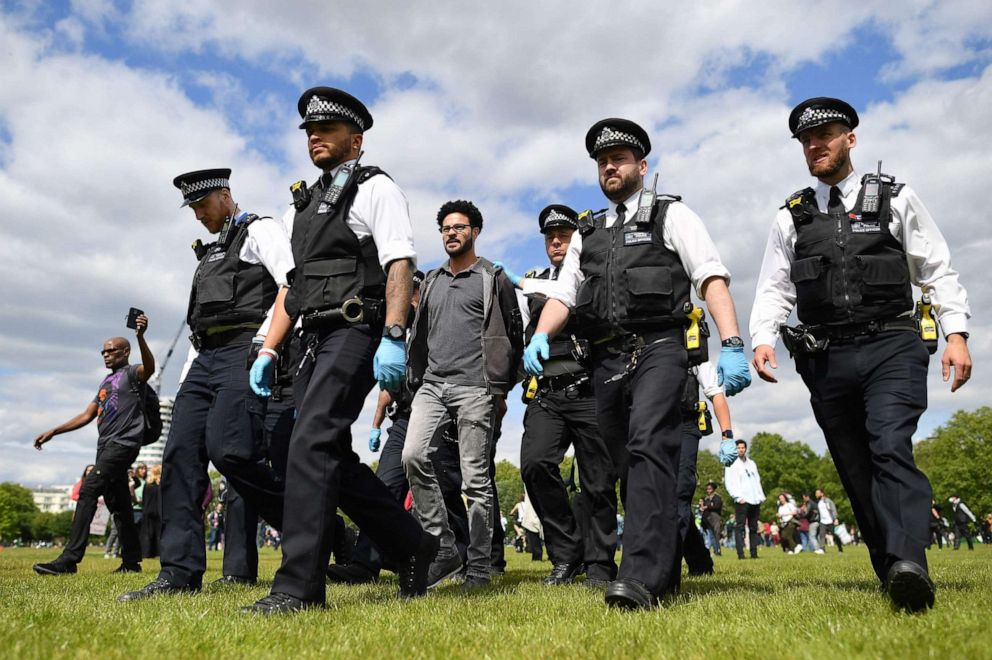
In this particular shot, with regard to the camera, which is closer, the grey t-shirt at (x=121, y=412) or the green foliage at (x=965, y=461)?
the grey t-shirt at (x=121, y=412)

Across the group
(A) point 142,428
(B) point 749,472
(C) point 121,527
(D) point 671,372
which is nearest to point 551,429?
(D) point 671,372

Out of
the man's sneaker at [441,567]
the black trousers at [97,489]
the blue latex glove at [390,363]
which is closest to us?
the blue latex glove at [390,363]

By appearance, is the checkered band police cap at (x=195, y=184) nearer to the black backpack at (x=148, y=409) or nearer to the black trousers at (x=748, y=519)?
the black backpack at (x=148, y=409)

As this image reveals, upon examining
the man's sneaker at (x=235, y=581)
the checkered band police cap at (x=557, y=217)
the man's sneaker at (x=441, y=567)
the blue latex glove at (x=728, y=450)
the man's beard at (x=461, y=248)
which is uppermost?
the checkered band police cap at (x=557, y=217)

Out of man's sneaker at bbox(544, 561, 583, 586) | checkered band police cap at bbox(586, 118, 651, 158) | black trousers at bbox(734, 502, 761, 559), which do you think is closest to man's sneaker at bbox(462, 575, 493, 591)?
man's sneaker at bbox(544, 561, 583, 586)

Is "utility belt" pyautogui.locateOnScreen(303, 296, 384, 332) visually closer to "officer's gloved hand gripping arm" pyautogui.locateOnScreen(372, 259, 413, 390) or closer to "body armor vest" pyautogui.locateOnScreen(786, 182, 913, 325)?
"officer's gloved hand gripping arm" pyautogui.locateOnScreen(372, 259, 413, 390)

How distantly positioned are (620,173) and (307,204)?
2008mm

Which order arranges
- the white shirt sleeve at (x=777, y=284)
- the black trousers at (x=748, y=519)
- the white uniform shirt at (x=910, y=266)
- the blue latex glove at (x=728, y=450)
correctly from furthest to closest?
1. the black trousers at (x=748, y=519)
2. the blue latex glove at (x=728, y=450)
3. the white shirt sleeve at (x=777, y=284)
4. the white uniform shirt at (x=910, y=266)

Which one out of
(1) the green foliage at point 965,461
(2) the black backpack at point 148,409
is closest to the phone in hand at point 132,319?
(2) the black backpack at point 148,409

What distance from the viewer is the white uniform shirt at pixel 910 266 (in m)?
4.50

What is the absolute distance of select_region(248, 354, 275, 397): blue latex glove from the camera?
4.71m

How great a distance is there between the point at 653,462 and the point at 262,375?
2290 millimetres

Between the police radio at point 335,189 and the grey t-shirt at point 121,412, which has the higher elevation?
the police radio at point 335,189

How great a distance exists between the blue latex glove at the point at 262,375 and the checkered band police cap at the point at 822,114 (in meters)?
3.51
